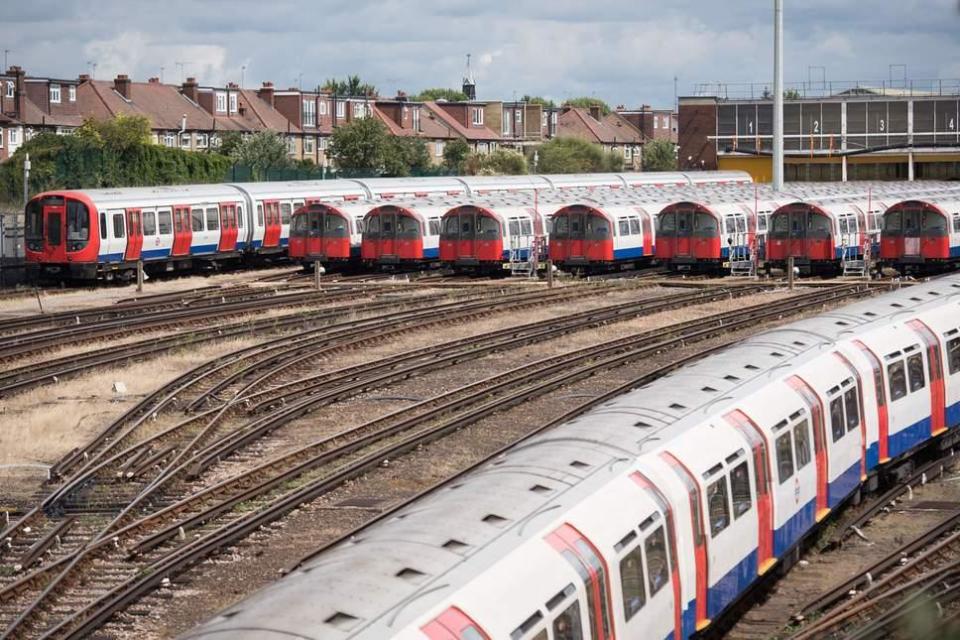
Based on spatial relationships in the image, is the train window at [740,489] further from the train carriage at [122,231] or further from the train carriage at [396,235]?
the train carriage at [396,235]

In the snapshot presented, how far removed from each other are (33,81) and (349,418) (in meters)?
75.5

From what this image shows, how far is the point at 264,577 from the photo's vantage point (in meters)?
14.5

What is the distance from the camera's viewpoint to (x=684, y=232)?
48594 mm

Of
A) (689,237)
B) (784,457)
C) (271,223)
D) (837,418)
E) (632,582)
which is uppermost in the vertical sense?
(271,223)

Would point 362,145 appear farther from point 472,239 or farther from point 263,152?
point 472,239

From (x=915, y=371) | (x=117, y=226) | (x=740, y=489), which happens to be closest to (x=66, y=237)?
(x=117, y=226)

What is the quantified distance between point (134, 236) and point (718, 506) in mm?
35723

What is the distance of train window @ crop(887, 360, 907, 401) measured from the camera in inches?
703

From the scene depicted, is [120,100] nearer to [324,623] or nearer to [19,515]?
[19,515]

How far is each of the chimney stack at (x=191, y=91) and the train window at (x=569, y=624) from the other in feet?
326

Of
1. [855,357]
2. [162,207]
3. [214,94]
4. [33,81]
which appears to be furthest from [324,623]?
[214,94]

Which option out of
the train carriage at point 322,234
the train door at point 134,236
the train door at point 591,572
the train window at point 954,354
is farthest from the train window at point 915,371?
the train carriage at point 322,234

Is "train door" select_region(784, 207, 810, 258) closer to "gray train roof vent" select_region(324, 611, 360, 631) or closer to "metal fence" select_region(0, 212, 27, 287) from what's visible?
"metal fence" select_region(0, 212, 27, 287)

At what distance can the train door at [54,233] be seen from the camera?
44.3m
